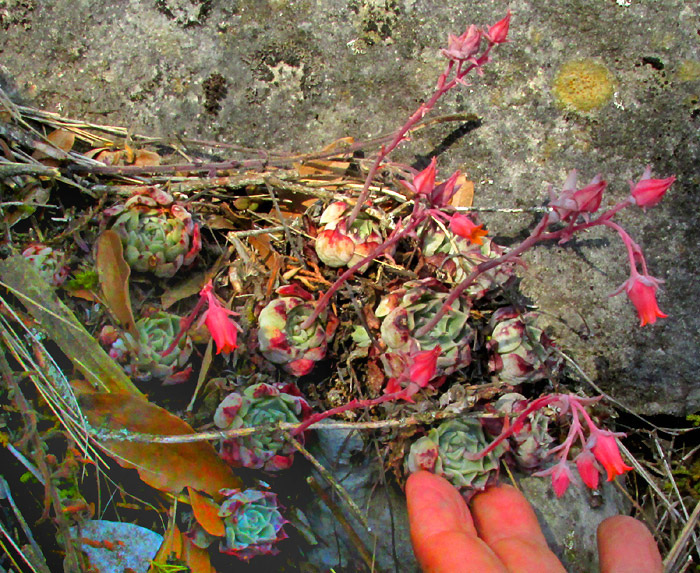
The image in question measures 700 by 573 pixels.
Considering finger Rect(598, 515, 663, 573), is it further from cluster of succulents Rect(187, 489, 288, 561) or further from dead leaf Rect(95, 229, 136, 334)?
dead leaf Rect(95, 229, 136, 334)

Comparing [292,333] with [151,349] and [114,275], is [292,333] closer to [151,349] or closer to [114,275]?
[151,349]

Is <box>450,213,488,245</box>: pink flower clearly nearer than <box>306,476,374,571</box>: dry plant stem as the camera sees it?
Yes

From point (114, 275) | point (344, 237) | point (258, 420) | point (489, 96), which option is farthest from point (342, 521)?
point (489, 96)

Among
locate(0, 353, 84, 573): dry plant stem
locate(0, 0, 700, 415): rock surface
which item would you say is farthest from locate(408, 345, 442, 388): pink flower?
locate(0, 353, 84, 573): dry plant stem

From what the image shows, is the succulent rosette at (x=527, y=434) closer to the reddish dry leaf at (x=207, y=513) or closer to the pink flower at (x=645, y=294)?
the pink flower at (x=645, y=294)

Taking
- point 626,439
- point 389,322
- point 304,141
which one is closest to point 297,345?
point 389,322

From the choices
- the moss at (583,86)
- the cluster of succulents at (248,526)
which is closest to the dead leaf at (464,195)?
the moss at (583,86)

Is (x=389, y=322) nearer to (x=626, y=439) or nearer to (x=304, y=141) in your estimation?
(x=304, y=141)
